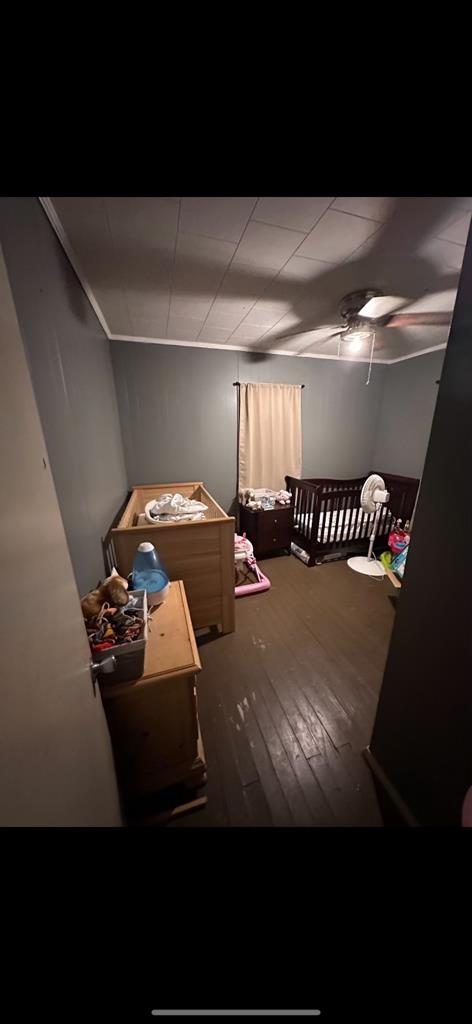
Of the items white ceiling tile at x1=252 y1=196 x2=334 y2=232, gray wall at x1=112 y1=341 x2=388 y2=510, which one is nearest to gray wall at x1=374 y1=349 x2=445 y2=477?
gray wall at x1=112 y1=341 x2=388 y2=510

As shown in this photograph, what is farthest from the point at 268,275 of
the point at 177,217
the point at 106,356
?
the point at 106,356

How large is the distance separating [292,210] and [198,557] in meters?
1.71

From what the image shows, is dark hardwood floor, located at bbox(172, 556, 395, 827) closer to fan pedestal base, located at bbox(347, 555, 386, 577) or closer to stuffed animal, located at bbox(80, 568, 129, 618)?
fan pedestal base, located at bbox(347, 555, 386, 577)

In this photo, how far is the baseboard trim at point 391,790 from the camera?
0.96m

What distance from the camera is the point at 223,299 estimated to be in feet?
5.83

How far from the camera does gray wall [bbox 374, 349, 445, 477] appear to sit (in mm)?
2850

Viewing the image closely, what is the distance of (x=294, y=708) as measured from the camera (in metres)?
1.40

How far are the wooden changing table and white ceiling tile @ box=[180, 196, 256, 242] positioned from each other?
1372mm

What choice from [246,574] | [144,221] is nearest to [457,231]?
[144,221]

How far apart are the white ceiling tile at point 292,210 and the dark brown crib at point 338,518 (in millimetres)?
1868

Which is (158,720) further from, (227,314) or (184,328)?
(184,328)

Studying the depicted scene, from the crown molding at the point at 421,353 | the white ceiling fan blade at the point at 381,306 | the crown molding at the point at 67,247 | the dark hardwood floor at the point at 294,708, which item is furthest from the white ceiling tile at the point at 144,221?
the crown molding at the point at 421,353
